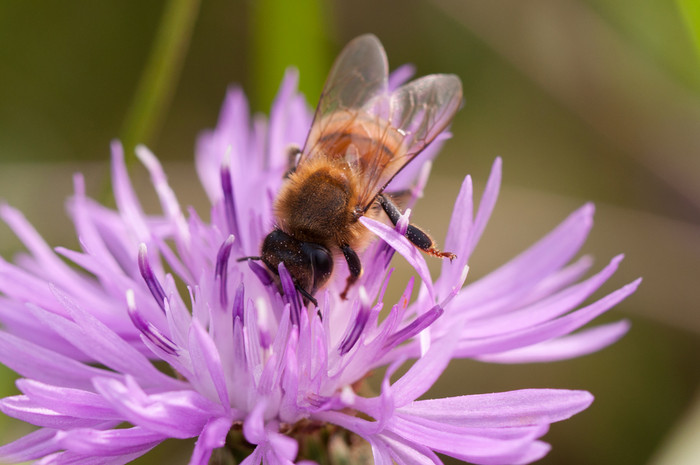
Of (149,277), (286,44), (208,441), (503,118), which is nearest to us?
(208,441)

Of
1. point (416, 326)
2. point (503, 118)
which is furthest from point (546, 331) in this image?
point (503, 118)

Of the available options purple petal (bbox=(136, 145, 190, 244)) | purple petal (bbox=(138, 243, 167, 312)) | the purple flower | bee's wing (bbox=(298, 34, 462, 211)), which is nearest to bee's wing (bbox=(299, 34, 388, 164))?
bee's wing (bbox=(298, 34, 462, 211))

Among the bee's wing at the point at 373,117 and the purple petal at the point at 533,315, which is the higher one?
the bee's wing at the point at 373,117

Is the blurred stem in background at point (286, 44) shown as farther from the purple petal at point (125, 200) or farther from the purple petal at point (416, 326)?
the purple petal at point (416, 326)

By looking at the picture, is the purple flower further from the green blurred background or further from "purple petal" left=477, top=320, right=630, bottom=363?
the green blurred background

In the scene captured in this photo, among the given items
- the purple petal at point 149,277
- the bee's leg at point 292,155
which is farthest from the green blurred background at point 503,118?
the purple petal at point 149,277

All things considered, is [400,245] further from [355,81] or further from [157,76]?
[157,76]
